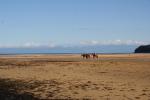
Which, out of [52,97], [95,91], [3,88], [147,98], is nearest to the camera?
[147,98]

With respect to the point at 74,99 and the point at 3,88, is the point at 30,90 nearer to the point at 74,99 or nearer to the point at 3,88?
the point at 3,88

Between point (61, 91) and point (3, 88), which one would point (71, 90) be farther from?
point (3, 88)

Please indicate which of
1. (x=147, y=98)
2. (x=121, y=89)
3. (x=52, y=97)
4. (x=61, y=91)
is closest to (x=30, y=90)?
(x=61, y=91)

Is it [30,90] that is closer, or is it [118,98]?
[118,98]

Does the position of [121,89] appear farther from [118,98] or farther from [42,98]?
[42,98]

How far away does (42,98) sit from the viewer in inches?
797

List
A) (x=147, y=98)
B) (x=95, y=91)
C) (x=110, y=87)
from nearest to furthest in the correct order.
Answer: (x=147, y=98)
(x=95, y=91)
(x=110, y=87)

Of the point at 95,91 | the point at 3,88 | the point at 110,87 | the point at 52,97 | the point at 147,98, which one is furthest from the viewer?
the point at 3,88

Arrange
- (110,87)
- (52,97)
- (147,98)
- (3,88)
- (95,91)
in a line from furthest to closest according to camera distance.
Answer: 1. (3,88)
2. (110,87)
3. (95,91)
4. (52,97)
5. (147,98)

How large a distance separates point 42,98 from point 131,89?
5.26 meters

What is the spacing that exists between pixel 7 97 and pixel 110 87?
6171 millimetres

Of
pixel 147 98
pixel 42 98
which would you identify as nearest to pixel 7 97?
pixel 42 98

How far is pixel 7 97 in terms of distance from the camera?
21.3m

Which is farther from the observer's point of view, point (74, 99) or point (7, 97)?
point (7, 97)
